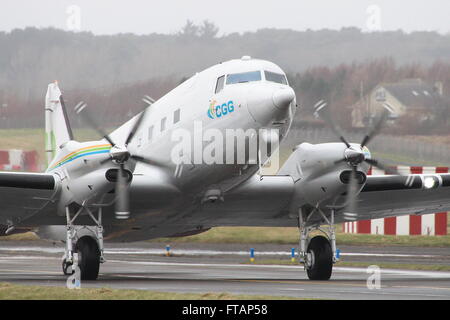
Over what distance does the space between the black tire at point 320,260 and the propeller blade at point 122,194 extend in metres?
5.58

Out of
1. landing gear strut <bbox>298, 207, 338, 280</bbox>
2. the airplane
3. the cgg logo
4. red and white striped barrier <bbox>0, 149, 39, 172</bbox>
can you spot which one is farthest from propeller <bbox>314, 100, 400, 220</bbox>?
red and white striped barrier <bbox>0, 149, 39, 172</bbox>

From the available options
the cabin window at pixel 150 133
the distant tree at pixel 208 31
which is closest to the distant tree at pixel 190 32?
the distant tree at pixel 208 31

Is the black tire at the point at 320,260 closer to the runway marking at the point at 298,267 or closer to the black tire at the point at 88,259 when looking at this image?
the runway marking at the point at 298,267

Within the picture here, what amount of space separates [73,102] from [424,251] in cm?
1756

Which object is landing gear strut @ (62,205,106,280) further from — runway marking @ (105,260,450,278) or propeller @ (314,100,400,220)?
runway marking @ (105,260,450,278)

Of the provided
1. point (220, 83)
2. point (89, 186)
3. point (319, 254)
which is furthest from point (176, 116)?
point (319, 254)

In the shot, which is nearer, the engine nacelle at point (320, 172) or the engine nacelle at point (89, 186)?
the engine nacelle at point (89, 186)

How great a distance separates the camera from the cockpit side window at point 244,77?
22.0 m

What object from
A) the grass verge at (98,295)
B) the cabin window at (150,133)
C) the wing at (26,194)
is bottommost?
the grass verge at (98,295)

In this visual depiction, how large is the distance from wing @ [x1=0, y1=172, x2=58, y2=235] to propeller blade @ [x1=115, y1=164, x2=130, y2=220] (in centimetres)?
187

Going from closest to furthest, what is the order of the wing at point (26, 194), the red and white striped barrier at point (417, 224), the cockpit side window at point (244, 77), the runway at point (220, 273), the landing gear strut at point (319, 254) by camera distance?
the runway at point (220, 273)
the cockpit side window at point (244, 77)
the wing at point (26, 194)
the landing gear strut at point (319, 254)
the red and white striped barrier at point (417, 224)

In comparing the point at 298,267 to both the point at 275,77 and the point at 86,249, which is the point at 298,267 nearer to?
the point at 86,249

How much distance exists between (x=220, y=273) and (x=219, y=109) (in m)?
8.30

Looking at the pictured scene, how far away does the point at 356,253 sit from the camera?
38.8 meters
